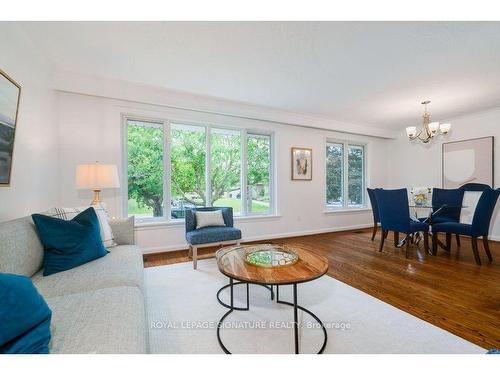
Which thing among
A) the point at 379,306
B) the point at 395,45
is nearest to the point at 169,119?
the point at 395,45

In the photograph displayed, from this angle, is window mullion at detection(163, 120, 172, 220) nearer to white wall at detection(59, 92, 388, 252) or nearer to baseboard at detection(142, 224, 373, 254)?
white wall at detection(59, 92, 388, 252)

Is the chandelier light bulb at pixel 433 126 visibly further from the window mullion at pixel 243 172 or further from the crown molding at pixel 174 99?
the window mullion at pixel 243 172

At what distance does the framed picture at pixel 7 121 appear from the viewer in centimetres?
164

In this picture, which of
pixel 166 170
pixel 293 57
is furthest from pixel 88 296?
pixel 293 57

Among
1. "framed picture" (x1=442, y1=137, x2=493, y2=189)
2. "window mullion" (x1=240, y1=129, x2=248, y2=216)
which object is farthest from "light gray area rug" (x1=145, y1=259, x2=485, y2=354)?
"framed picture" (x1=442, y1=137, x2=493, y2=189)

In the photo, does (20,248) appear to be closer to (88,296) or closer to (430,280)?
(88,296)

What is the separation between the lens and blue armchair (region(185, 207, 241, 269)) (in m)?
2.83

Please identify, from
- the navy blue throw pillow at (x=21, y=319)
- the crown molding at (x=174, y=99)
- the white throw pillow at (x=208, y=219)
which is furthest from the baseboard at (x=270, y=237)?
the navy blue throw pillow at (x=21, y=319)

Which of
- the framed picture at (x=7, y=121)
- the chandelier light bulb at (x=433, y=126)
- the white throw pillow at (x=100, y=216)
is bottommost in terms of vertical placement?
the white throw pillow at (x=100, y=216)

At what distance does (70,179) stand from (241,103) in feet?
8.90

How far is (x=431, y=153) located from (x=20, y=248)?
21.7 ft

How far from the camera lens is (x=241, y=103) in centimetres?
390

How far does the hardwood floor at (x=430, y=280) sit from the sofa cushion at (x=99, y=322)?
1843mm

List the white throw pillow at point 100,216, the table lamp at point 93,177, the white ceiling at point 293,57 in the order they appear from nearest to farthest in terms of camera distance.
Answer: the white throw pillow at point 100,216
the white ceiling at point 293,57
the table lamp at point 93,177
